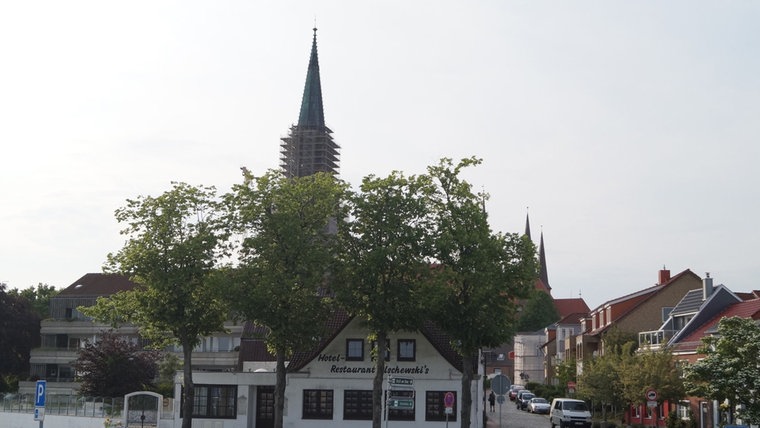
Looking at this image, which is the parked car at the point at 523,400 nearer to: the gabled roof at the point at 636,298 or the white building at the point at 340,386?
the gabled roof at the point at 636,298

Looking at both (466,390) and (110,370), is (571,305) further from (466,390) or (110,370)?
(466,390)

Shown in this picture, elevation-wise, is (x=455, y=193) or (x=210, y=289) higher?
(x=455, y=193)

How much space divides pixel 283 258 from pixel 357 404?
30.3 feet

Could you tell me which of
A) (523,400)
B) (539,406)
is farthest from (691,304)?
(523,400)

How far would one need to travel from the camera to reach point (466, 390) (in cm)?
4844

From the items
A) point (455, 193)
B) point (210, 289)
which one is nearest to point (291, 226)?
point (210, 289)

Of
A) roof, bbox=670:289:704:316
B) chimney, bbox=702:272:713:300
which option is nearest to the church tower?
roof, bbox=670:289:704:316

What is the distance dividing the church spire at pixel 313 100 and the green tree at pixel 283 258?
3644 inches

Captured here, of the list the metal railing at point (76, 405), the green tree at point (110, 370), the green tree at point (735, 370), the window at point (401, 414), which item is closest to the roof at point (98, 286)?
the green tree at point (110, 370)

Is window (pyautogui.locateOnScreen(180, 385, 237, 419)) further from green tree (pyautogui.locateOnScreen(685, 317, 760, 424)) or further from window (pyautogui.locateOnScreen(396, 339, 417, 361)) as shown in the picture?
green tree (pyautogui.locateOnScreen(685, 317, 760, 424))

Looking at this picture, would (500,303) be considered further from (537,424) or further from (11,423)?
(11,423)

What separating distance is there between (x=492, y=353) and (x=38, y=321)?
334 ft

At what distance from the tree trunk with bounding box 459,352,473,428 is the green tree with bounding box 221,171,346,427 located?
7471 mm

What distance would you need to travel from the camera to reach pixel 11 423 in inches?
2354
